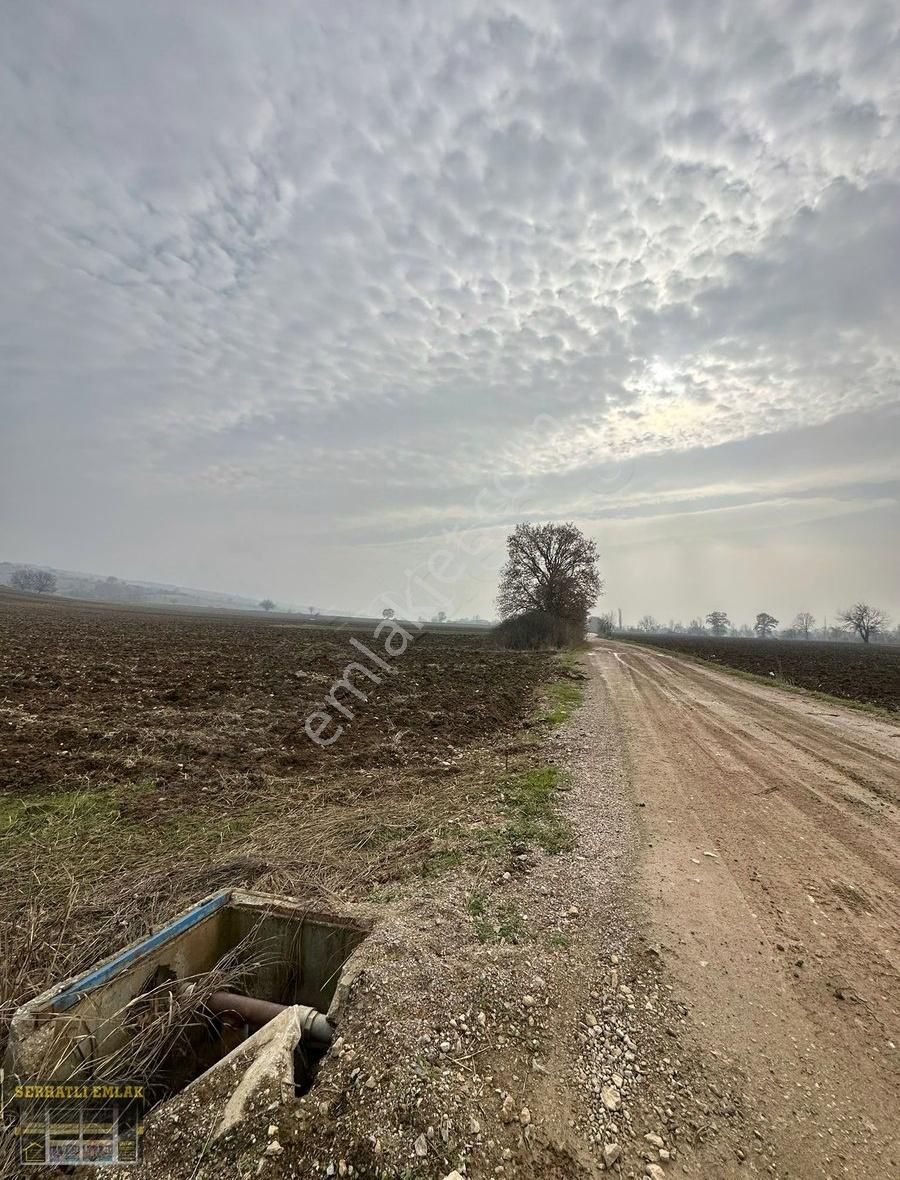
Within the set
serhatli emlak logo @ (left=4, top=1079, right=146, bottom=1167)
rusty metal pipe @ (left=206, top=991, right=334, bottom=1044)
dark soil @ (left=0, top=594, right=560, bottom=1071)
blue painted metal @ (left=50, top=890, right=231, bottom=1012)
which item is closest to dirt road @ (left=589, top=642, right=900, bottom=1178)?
dark soil @ (left=0, top=594, right=560, bottom=1071)

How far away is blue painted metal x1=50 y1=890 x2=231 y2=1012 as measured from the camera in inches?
135

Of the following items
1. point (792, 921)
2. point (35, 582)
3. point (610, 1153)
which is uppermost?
point (35, 582)

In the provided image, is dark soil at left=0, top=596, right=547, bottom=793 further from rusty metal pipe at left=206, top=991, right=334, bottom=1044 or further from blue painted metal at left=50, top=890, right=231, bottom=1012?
rusty metal pipe at left=206, top=991, right=334, bottom=1044

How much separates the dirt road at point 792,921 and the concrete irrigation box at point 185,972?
266cm

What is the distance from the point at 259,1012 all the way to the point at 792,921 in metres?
4.39

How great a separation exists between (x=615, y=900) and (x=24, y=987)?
4689mm

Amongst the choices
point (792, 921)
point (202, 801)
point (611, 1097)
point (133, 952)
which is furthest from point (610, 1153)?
point (202, 801)

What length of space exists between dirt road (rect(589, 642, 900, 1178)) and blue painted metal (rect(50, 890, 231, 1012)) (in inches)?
151

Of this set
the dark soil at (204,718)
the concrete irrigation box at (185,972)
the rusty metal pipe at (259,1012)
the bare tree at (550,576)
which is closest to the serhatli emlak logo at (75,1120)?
the concrete irrigation box at (185,972)

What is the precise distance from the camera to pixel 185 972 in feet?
13.9

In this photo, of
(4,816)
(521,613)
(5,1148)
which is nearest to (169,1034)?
(5,1148)

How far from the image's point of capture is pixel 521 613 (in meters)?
45.5

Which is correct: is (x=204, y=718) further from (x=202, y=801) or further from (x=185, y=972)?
(x=185, y=972)

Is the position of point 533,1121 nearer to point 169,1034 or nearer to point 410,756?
point 169,1034
